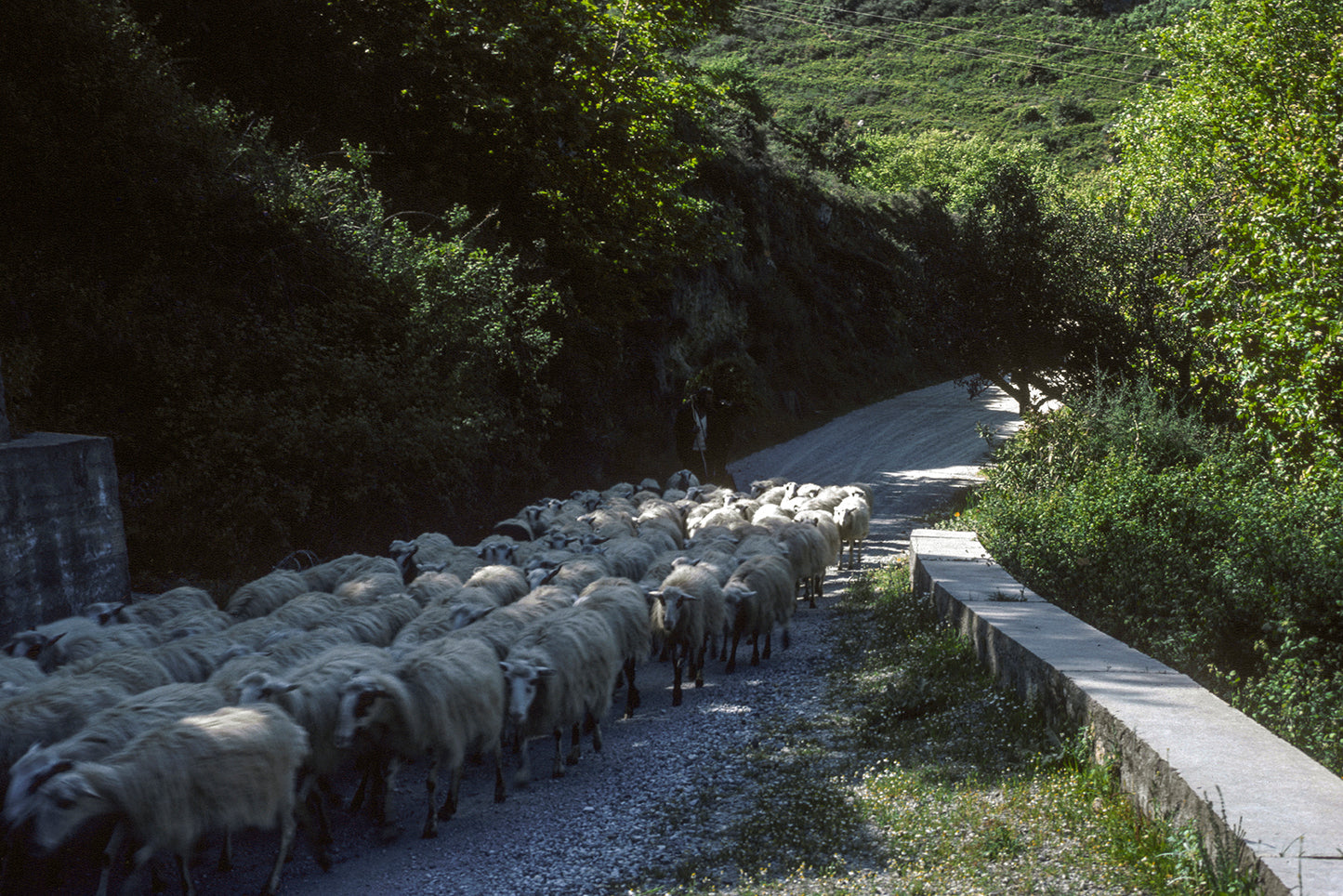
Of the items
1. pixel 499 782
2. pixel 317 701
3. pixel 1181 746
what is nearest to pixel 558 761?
pixel 499 782

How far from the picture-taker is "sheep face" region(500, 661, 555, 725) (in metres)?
7.35

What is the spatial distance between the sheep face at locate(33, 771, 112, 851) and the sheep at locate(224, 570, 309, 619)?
4.31 m

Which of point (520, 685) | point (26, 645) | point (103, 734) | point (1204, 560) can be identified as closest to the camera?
point (103, 734)

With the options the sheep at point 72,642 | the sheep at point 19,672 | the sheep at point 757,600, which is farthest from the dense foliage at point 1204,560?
the sheep at point 19,672

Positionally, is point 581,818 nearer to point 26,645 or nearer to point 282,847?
point 282,847

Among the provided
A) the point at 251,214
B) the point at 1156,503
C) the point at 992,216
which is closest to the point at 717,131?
the point at 992,216

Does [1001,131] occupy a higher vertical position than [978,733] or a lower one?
higher

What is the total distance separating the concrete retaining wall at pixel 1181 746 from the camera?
174 inches

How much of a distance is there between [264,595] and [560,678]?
3919 mm

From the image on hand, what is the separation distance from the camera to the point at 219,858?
655 cm

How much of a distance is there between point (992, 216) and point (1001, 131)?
7039cm

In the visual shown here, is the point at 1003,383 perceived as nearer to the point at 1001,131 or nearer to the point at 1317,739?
the point at 1317,739

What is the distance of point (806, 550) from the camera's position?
1280 cm

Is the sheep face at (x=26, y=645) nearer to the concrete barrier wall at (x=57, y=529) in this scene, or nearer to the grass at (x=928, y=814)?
the concrete barrier wall at (x=57, y=529)
